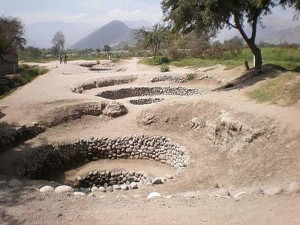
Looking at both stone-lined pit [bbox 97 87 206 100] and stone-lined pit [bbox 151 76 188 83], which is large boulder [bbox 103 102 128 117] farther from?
stone-lined pit [bbox 151 76 188 83]

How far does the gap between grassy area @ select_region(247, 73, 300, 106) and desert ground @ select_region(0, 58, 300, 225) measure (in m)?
0.60

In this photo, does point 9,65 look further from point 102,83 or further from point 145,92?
point 145,92

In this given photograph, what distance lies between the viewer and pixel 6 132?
46.8ft

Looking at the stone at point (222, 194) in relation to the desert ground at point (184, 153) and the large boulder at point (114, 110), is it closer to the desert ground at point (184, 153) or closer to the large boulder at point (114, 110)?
the desert ground at point (184, 153)

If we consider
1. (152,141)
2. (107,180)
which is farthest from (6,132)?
(152,141)

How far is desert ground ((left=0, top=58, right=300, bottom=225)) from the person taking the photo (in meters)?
6.60

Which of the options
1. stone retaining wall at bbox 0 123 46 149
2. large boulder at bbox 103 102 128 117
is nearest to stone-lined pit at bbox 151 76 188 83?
large boulder at bbox 103 102 128 117

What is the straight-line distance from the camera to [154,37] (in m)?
48.3

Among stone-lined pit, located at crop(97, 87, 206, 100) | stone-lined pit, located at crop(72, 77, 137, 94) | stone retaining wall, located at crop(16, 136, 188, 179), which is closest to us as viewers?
stone retaining wall, located at crop(16, 136, 188, 179)

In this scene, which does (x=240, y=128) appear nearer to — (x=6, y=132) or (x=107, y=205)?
(x=107, y=205)

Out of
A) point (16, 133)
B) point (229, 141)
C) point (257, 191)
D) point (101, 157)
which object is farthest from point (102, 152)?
point (257, 191)

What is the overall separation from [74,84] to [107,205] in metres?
19.6

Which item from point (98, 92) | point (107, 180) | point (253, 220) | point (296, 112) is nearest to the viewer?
point (253, 220)

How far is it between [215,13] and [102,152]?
10.2 m
